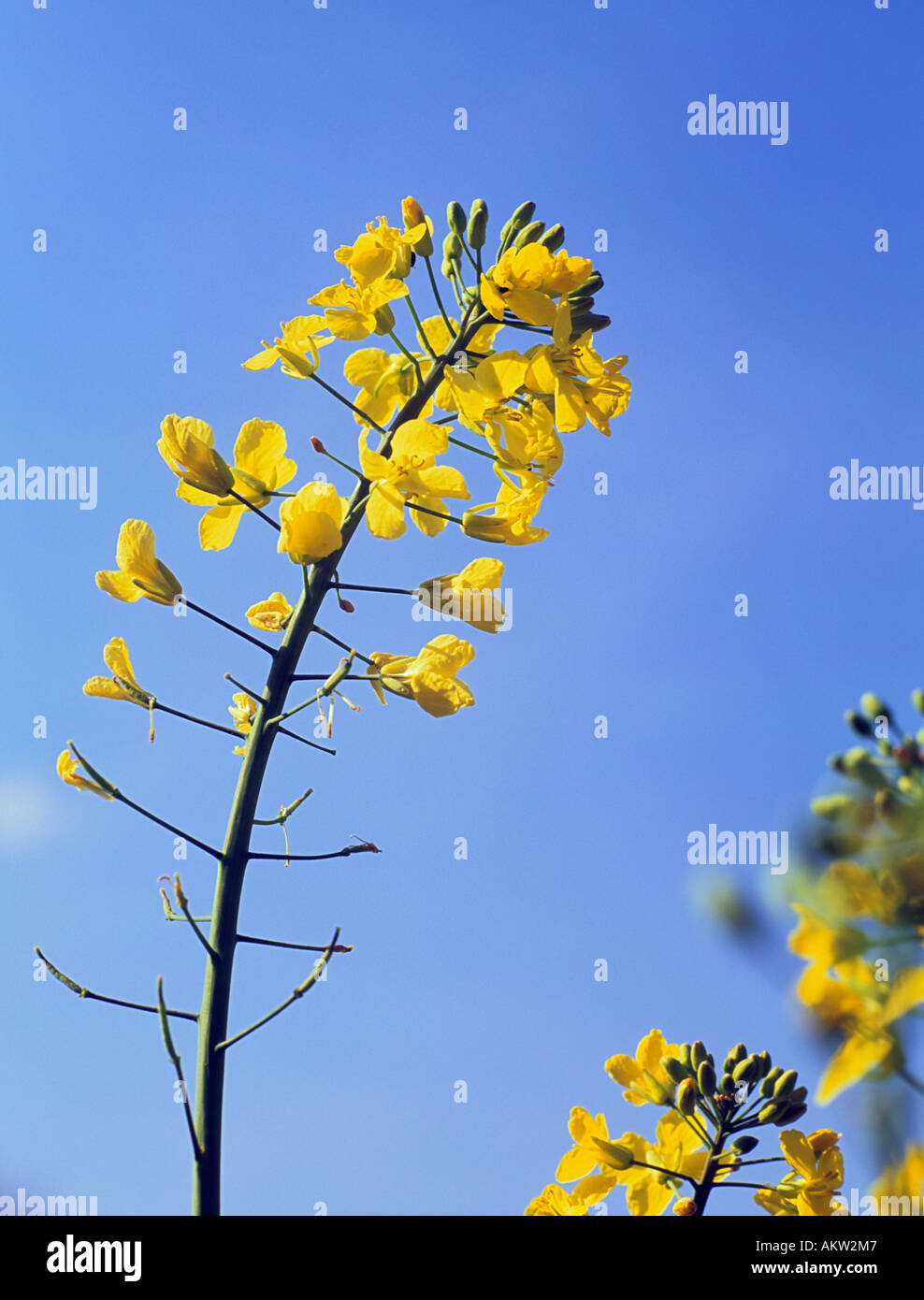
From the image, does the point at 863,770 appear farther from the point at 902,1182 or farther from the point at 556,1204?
the point at 556,1204

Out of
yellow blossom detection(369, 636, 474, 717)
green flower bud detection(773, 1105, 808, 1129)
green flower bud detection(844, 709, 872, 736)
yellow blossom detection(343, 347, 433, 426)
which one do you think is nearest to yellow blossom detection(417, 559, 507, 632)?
yellow blossom detection(369, 636, 474, 717)

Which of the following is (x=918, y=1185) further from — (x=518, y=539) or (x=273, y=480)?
(x=273, y=480)

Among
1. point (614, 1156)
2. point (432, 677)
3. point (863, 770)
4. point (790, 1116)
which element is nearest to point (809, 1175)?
point (790, 1116)

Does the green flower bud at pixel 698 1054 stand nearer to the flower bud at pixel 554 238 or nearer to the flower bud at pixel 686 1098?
the flower bud at pixel 686 1098

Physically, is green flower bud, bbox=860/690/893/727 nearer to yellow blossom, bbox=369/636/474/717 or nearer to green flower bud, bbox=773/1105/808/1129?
yellow blossom, bbox=369/636/474/717

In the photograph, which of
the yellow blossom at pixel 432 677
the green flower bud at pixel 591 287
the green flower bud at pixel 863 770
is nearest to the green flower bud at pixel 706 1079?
the yellow blossom at pixel 432 677

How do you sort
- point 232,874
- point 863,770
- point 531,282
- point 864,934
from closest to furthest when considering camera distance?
point 864,934
point 863,770
point 232,874
point 531,282
